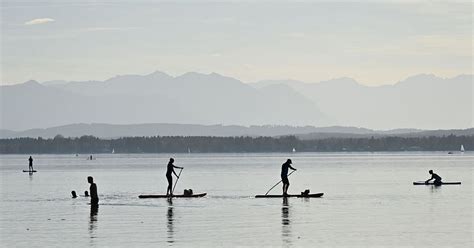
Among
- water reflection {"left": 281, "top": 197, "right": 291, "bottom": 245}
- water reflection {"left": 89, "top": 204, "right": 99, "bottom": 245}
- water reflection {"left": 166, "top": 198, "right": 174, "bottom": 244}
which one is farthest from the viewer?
water reflection {"left": 89, "top": 204, "right": 99, "bottom": 245}

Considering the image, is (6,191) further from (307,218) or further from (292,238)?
(292,238)

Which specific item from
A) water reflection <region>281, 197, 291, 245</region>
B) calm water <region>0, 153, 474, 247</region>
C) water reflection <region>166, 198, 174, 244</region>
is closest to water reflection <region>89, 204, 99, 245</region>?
calm water <region>0, 153, 474, 247</region>

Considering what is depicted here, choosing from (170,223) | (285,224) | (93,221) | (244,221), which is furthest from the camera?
(93,221)

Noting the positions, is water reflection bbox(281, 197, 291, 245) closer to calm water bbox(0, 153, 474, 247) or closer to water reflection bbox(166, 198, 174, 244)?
calm water bbox(0, 153, 474, 247)

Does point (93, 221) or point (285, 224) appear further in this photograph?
point (93, 221)

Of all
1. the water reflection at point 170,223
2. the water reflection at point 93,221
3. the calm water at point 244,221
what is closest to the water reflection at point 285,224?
the calm water at point 244,221

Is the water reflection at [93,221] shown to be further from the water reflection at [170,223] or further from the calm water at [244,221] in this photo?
the water reflection at [170,223]

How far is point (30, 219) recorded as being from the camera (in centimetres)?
4034

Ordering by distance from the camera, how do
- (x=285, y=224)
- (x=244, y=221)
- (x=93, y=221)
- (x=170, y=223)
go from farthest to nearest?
(x=93, y=221) < (x=244, y=221) < (x=170, y=223) < (x=285, y=224)

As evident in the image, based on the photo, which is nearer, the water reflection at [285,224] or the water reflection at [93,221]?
the water reflection at [285,224]

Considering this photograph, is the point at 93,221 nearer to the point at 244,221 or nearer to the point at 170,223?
the point at 170,223

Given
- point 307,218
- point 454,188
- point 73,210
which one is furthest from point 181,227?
point 454,188

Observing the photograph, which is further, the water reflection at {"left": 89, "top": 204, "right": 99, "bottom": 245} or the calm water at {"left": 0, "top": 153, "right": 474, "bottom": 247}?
the water reflection at {"left": 89, "top": 204, "right": 99, "bottom": 245}

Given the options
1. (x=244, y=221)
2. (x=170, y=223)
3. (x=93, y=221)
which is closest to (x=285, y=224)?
(x=244, y=221)
